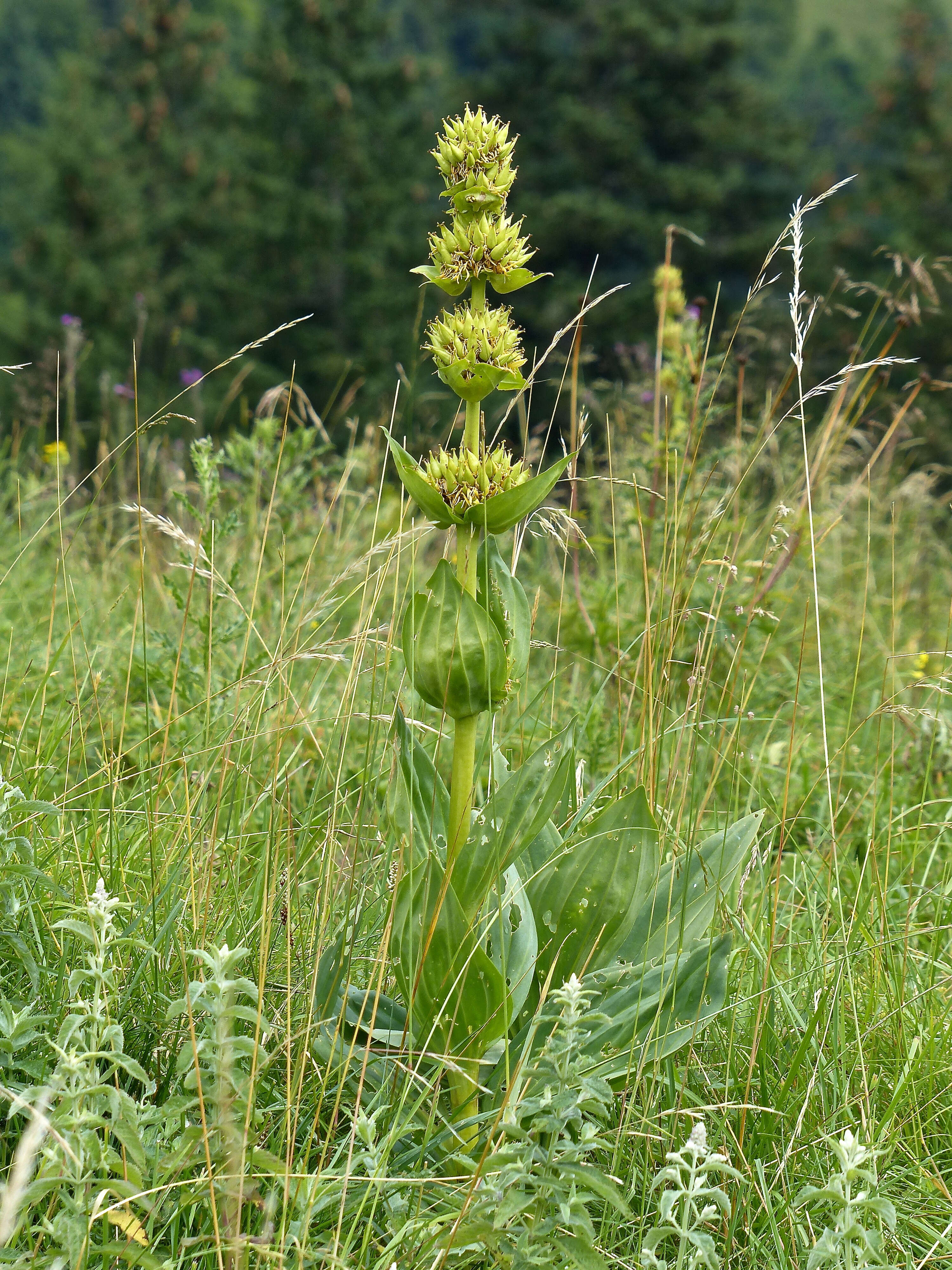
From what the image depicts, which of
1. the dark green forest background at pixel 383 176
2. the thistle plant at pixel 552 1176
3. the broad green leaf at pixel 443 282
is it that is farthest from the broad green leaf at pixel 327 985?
the dark green forest background at pixel 383 176

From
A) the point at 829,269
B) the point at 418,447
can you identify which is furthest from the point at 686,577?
the point at 829,269

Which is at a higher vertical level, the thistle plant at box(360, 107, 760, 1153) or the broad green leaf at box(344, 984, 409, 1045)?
the thistle plant at box(360, 107, 760, 1153)

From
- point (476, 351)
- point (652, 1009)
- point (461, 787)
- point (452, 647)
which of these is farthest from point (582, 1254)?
point (476, 351)

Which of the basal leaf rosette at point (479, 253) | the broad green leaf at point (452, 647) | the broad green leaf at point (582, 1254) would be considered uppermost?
the basal leaf rosette at point (479, 253)

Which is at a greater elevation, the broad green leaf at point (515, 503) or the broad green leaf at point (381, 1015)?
the broad green leaf at point (515, 503)

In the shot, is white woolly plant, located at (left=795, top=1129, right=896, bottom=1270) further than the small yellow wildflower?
No

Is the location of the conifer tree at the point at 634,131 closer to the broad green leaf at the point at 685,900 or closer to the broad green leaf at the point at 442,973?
the broad green leaf at the point at 685,900

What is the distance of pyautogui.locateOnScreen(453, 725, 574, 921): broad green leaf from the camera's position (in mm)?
1645

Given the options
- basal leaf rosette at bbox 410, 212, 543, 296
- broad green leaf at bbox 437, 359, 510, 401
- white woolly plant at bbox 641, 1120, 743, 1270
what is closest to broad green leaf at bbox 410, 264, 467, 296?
basal leaf rosette at bbox 410, 212, 543, 296

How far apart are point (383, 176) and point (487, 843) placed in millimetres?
28837

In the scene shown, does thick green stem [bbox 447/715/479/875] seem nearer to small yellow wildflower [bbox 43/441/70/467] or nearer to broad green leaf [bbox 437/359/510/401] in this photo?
broad green leaf [bbox 437/359/510/401]

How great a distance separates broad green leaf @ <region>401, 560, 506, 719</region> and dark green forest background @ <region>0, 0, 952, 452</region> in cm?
2351

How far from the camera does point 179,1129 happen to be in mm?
1582

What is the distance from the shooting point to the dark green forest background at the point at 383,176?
2617cm
